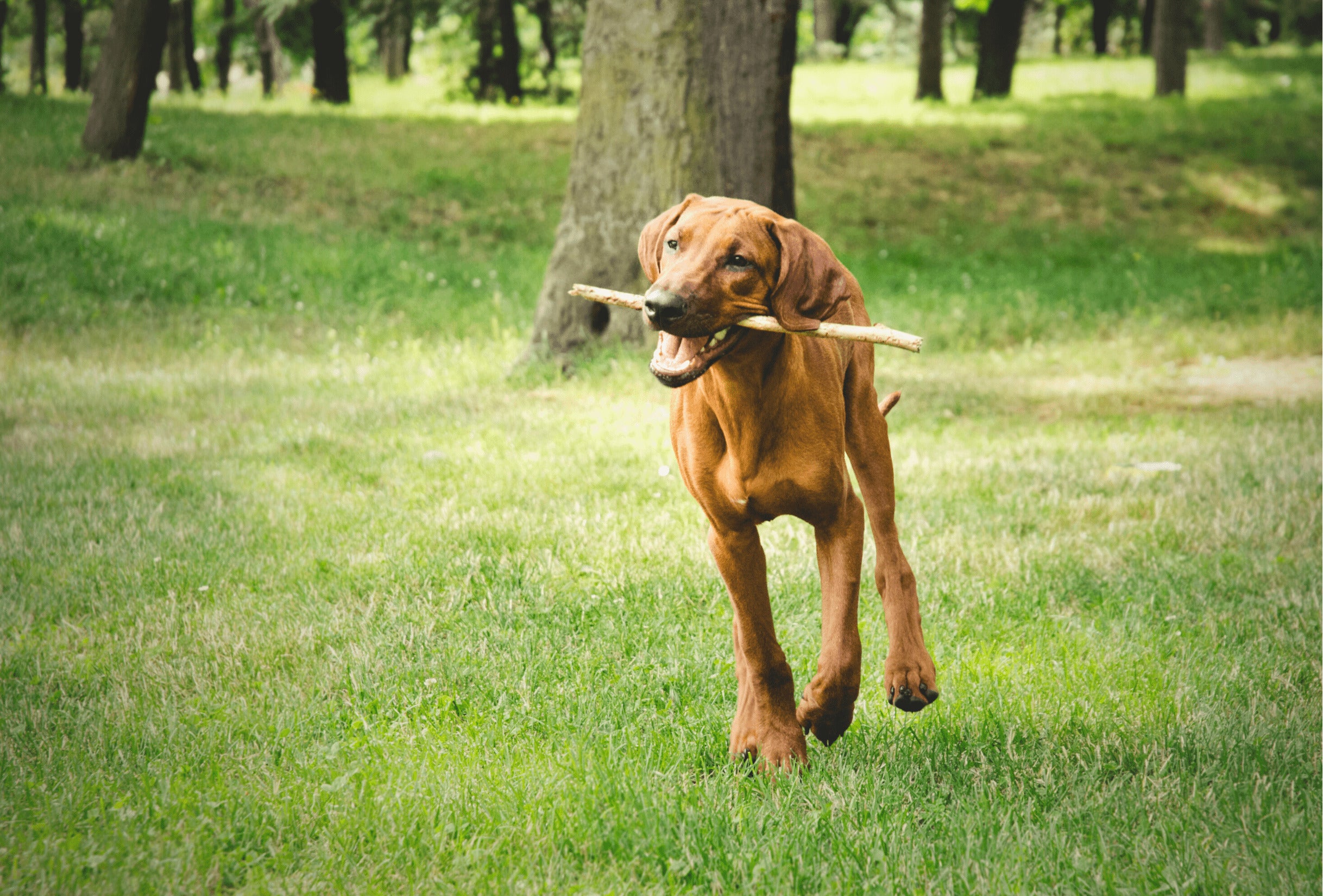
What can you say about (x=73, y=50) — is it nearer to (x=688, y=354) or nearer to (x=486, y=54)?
(x=486, y=54)

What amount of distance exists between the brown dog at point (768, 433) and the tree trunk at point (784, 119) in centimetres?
733

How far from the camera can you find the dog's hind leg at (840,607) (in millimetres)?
3057

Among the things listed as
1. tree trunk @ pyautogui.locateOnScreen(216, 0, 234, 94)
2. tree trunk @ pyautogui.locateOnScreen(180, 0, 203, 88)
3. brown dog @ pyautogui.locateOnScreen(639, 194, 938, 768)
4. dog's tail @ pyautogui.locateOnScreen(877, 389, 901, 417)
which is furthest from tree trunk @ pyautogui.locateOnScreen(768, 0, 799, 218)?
tree trunk @ pyautogui.locateOnScreen(216, 0, 234, 94)

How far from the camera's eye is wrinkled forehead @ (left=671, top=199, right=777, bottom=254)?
2.78m

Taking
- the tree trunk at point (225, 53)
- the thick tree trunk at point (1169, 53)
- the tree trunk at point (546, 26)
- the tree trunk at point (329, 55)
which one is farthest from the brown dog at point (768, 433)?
the tree trunk at point (225, 53)

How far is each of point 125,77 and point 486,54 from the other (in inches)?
474

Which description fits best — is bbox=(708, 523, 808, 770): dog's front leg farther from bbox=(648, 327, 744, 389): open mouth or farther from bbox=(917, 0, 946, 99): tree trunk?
bbox=(917, 0, 946, 99): tree trunk

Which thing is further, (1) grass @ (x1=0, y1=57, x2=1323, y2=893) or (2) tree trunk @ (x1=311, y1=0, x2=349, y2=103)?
(2) tree trunk @ (x1=311, y1=0, x2=349, y2=103)

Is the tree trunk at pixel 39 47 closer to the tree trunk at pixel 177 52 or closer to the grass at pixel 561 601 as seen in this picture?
the tree trunk at pixel 177 52

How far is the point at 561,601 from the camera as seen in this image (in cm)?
478

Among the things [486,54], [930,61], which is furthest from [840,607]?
[486,54]

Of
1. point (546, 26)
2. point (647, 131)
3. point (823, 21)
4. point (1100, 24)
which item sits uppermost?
point (1100, 24)

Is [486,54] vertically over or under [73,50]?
under

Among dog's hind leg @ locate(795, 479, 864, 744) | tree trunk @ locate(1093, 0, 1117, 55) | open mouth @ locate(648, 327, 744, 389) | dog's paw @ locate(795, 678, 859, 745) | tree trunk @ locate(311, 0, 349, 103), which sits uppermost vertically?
tree trunk @ locate(1093, 0, 1117, 55)
